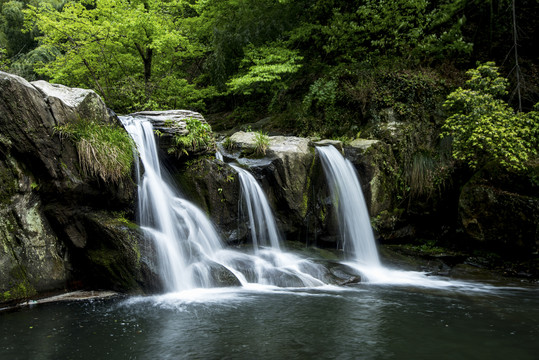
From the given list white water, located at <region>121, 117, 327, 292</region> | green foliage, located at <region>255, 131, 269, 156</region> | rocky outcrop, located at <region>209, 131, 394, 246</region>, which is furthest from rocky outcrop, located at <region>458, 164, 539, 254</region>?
green foliage, located at <region>255, 131, 269, 156</region>

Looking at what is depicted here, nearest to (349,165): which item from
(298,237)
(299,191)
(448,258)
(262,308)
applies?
(299,191)

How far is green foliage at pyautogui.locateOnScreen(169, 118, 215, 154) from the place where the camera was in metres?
7.97

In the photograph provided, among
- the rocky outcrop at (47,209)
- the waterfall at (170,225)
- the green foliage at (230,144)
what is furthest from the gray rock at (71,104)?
the green foliage at (230,144)

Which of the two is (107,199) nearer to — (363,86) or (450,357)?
(450,357)

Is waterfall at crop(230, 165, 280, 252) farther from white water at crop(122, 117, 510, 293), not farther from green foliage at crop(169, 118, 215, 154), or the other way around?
green foliage at crop(169, 118, 215, 154)

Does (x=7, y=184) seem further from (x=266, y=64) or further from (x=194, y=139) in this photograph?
(x=266, y=64)

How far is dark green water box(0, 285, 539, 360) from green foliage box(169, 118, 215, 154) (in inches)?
136

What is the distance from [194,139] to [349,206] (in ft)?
14.2

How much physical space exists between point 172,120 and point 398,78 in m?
6.93

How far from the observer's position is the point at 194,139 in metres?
8.08

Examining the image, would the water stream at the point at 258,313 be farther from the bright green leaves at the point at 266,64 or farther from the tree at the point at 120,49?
the tree at the point at 120,49

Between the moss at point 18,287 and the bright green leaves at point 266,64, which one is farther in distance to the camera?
the bright green leaves at point 266,64

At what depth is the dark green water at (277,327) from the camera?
148 inches

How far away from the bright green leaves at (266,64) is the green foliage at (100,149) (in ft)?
17.5
